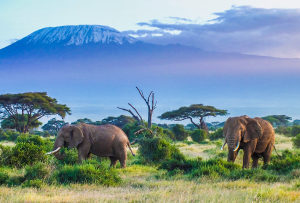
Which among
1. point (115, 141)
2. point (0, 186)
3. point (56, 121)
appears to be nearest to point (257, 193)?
point (0, 186)

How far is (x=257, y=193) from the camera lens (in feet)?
27.2

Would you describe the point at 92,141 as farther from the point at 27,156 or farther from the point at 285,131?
the point at 285,131

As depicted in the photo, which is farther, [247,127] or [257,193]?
[247,127]

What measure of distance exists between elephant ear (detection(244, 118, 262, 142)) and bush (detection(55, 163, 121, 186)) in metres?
4.83

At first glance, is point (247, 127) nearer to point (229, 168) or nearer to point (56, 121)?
point (229, 168)

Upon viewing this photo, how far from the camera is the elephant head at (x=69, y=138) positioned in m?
14.0

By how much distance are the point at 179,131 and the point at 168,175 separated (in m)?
31.0

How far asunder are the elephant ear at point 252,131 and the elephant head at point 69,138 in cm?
573

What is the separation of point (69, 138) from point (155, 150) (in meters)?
4.46

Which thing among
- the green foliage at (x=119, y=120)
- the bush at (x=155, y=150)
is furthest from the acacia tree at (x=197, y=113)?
the bush at (x=155, y=150)

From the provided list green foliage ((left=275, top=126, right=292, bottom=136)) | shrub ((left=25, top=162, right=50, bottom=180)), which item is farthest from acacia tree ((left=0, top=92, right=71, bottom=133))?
shrub ((left=25, top=162, right=50, bottom=180))

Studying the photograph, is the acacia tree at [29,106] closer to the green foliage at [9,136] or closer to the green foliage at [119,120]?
the green foliage at [9,136]

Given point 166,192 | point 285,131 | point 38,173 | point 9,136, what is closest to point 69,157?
point 38,173

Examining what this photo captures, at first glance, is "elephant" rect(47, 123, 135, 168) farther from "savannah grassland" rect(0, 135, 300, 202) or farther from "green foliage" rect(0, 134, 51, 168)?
"savannah grassland" rect(0, 135, 300, 202)
